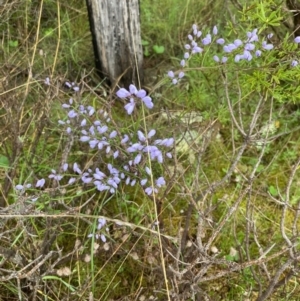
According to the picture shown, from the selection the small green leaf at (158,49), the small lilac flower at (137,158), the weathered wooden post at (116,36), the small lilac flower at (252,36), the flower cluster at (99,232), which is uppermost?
the small lilac flower at (252,36)

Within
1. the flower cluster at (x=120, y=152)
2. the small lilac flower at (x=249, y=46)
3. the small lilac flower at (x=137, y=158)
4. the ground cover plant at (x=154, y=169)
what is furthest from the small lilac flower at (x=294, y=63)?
the small lilac flower at (x=137, y=158)

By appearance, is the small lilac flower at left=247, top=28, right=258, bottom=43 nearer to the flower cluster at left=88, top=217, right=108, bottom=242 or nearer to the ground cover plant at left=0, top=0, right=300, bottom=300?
the ground cover plant at left=0, top=0, right=300, bottom=300

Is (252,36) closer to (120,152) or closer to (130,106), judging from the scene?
(130,106)

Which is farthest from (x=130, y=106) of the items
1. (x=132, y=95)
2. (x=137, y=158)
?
(x=137, y=158)

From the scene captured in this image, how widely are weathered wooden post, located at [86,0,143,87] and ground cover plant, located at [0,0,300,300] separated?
0.17 meters

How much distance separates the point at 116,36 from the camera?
245cm

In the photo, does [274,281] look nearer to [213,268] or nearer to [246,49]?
[213,268]

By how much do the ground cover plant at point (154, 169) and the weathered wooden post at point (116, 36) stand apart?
17 centimetres

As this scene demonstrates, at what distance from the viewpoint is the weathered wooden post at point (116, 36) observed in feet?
7.62

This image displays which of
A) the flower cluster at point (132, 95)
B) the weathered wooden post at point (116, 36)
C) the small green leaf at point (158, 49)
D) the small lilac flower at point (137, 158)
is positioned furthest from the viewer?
the small green leaf at point (158, 49)

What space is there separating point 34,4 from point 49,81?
91 centimetres

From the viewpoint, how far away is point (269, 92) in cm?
198

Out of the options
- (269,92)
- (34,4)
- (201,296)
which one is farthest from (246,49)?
(34,4)

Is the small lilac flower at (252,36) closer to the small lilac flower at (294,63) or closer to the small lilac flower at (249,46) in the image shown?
the small lilac flower at (249,46)
